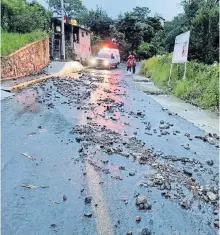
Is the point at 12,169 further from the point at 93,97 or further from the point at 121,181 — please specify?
the point at 93,97

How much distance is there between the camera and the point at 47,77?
19.8 meters

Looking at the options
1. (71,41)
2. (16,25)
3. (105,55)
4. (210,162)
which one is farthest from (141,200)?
(71,41)

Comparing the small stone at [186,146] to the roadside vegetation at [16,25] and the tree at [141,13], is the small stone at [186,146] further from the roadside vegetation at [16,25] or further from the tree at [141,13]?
the tree at [141,13]

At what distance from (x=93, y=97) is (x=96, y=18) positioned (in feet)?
148

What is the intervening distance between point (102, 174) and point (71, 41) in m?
36.8

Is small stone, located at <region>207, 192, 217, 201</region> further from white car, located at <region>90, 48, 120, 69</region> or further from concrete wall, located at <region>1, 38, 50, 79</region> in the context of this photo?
white car, located at <region>90, 48, 120, 69</region>

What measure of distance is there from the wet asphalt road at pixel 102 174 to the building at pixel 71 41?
2729cm

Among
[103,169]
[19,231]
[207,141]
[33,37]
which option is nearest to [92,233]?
[19,231]

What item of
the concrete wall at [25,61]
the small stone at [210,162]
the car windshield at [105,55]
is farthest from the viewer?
the car windshield at [105,55]

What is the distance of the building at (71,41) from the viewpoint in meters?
37.6

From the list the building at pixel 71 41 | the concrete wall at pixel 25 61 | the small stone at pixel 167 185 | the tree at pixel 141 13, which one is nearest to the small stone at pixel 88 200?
the small stone at pixel 167 185

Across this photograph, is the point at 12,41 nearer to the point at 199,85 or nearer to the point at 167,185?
the point at 199,85

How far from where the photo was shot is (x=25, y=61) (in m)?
20.4

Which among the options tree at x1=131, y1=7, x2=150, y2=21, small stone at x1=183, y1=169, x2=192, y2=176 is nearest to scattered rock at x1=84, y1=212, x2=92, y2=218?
small stone at x1=183, y1=169, x2=192, y2=176
